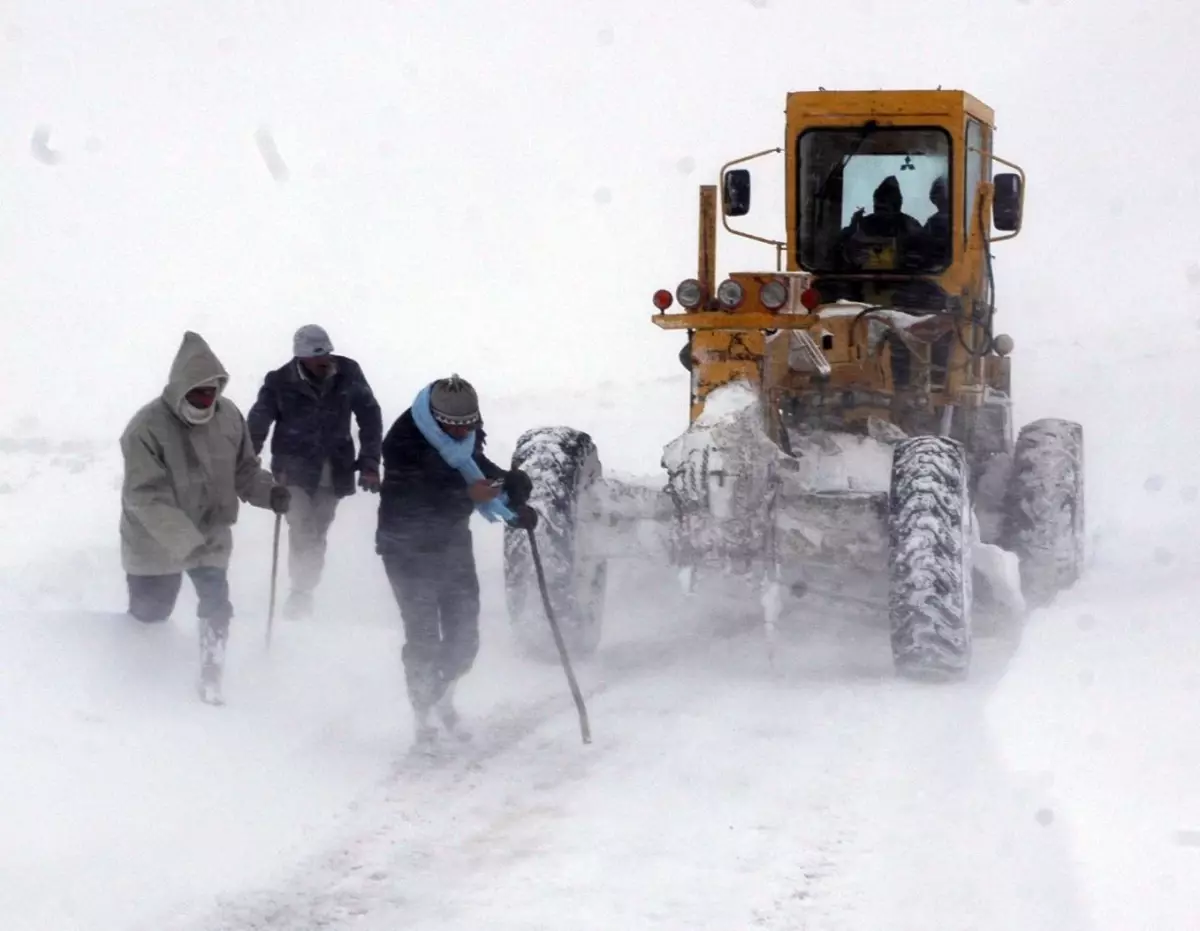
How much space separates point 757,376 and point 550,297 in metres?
30.8

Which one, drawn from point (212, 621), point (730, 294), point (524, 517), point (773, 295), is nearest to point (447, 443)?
point (524, 517)

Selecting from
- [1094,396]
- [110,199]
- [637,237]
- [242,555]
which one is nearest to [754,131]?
[637,237]

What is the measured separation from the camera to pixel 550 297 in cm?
3806

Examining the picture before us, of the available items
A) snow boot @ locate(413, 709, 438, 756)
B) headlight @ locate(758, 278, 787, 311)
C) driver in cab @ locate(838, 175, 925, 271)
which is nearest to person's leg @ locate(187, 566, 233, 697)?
snow boot @ locate(413, 709, 438, 756)

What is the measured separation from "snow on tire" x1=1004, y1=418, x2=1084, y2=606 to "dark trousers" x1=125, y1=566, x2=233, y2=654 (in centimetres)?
465

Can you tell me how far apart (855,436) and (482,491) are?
106 inches

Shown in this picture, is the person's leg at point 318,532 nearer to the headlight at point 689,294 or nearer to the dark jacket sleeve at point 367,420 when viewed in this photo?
the dark jacket sleeve at point 367,420

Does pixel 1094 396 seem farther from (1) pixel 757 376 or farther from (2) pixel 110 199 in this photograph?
(2) pixel 110 199

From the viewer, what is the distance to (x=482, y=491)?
637 centimetres

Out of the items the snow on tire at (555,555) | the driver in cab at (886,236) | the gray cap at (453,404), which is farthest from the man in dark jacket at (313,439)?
the driver in cab at (886,236)

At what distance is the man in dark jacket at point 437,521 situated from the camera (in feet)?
20.8

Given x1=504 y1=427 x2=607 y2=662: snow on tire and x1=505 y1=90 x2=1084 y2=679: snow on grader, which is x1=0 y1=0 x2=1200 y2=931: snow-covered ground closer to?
x1=504 y1=427 x2=607 y2=662: snow on tire

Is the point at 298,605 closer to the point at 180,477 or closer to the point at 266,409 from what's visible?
the point at 266,409

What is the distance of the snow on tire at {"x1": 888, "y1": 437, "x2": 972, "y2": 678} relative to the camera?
272 inches
